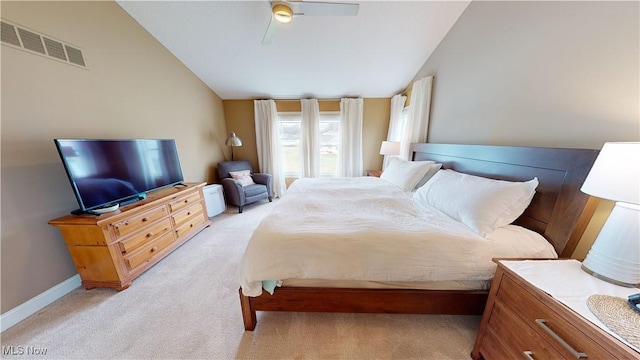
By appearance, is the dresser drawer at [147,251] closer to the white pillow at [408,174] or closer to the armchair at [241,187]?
the armchair at [241,187]

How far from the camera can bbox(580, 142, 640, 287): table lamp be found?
0.73 m

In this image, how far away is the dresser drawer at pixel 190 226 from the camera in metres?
2.34

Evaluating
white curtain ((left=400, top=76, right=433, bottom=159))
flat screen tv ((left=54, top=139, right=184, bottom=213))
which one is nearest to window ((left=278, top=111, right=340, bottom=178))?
white curtain ((left=400, top=76, right=433, bottom=159))

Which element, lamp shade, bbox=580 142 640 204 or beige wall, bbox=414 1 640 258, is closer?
lamp shade, bbox=580 142 640 204

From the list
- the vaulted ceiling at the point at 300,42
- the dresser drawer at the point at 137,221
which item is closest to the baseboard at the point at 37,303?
the dresser drawer at the point at 137,221

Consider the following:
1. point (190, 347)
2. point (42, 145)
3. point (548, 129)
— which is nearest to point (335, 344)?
point (190, 347)

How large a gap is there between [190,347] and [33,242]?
158 cm

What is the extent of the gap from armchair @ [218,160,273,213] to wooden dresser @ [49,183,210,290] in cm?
113

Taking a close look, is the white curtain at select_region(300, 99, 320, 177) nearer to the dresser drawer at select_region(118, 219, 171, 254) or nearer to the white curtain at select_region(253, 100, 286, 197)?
the white curtain at select_region(253, 100, 286, 197)

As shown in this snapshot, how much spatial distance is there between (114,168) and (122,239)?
682 millimetres

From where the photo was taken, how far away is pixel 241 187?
3.38m

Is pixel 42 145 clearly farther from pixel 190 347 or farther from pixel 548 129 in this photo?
pixel 548 129

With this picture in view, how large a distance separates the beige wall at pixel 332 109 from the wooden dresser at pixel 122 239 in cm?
230

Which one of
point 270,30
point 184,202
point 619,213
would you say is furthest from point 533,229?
point 184,202
